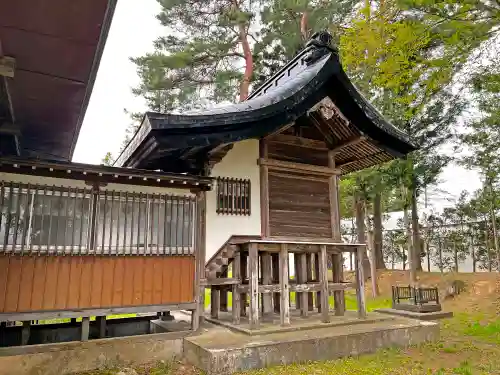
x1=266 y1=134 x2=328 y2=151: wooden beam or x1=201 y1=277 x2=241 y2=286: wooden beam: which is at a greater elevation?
x1=266 y1=134 x2=328 y2=151: wooden beam

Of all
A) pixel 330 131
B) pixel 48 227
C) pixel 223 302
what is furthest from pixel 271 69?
pixel 48 227

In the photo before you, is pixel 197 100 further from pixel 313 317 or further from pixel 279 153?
pixel 313 317

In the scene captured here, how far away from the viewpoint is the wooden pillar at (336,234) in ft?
25.7

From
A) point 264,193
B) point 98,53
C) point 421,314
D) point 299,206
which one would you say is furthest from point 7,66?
point 421,314

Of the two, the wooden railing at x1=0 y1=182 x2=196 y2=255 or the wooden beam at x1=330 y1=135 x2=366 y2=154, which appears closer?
the wooden railing at x1=0 y1=182 x2=196 y2=255

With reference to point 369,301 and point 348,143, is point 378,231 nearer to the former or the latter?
point 369,301

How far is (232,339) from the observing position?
19.0 ft

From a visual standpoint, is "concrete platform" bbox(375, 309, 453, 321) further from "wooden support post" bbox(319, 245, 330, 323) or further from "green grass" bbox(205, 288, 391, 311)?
"wooden support post" bbox(319, 245, 330, 323)

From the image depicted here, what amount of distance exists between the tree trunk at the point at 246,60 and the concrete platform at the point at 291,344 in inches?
468

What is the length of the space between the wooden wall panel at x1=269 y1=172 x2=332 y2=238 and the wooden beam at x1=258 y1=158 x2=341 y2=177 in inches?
5.4

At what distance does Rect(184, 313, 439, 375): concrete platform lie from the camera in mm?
5238

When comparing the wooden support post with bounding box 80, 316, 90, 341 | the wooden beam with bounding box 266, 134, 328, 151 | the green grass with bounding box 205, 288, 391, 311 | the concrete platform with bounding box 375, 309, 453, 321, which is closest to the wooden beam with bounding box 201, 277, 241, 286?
the wooden support post with bounding box 80, 316, 90, 341

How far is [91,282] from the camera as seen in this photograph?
5523mm

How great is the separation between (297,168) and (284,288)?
8.76 ft
